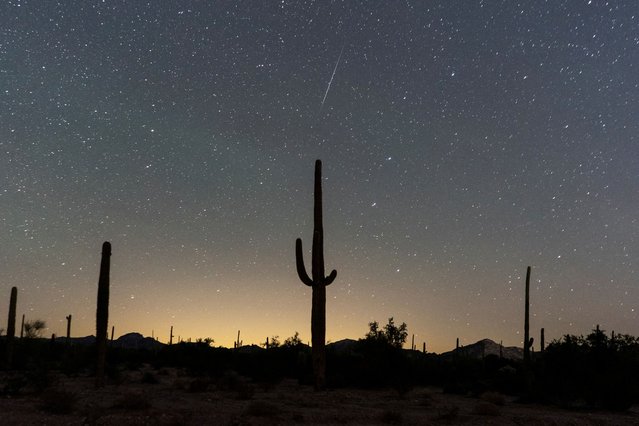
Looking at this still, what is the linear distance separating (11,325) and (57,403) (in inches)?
1002

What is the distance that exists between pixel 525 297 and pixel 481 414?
18753 mm

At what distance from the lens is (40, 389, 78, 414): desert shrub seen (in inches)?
584

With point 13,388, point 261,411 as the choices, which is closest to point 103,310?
point 13,388

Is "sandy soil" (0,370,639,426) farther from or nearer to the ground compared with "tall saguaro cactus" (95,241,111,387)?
nearer to the ground

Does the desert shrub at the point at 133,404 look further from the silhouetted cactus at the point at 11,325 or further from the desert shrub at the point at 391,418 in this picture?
the silhouetted cactus at the point at 11,325

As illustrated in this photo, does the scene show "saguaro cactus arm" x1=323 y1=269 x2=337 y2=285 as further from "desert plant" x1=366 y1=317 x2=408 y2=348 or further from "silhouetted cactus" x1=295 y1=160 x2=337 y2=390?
"desert plant" x1=366 y1=317 x2=408 y2=348

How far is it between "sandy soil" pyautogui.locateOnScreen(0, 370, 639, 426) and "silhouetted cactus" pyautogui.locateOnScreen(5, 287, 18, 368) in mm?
14863

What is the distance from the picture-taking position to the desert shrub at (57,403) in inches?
584

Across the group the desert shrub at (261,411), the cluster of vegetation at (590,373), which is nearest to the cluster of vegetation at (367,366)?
the cluster of vegetation at (590,373)

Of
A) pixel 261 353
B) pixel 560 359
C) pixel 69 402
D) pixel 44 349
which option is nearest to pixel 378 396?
pixel 560 359

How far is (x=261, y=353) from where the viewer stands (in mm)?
41219

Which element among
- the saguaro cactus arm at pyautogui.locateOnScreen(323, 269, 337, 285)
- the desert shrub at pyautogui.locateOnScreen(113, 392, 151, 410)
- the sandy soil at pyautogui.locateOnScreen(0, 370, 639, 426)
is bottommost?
the sandy soil at pyautogui.locateOnScreen(0, 370, 639, 426)

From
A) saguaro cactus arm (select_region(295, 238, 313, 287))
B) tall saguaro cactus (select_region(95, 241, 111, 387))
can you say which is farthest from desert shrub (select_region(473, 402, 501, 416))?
tall saguaro cactus (select_region(95, 241, 111, 387))

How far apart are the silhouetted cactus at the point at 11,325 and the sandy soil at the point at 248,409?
14.9 m
